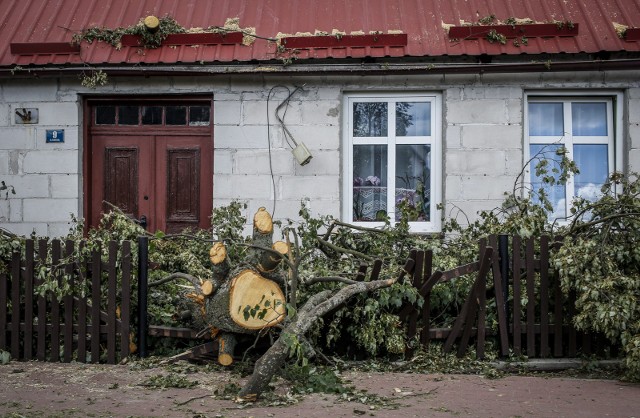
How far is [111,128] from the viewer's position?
1091 cm

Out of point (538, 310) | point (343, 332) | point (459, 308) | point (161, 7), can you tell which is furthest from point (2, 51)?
point (538, 310)

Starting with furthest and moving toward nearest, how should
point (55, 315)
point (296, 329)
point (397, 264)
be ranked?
point (397, 264) < point (55, 315) < point (296, 329)

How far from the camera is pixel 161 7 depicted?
11398mm

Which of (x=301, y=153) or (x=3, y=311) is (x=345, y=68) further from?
(x=3, y=311)

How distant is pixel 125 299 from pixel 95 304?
0.98 feet

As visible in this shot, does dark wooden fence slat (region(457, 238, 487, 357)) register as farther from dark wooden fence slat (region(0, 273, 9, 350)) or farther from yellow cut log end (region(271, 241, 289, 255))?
dark wooden fence slat (region(0, 273, 9, 350))

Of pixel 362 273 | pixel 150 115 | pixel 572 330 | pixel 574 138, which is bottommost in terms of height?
pixel 572 330

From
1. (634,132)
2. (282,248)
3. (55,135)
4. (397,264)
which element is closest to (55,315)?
(282,248)

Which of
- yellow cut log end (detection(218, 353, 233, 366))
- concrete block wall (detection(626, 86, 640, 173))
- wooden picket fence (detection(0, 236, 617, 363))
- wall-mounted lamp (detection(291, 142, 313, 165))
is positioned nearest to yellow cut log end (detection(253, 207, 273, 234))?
wooden picket fence (detection(0, 236, 617, 363))

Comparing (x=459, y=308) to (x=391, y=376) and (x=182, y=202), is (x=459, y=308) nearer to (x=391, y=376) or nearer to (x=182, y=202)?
(x=391, y=376)

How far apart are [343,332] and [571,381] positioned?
7.03 ft

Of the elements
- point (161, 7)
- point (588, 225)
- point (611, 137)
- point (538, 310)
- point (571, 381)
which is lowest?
point (571, 381)

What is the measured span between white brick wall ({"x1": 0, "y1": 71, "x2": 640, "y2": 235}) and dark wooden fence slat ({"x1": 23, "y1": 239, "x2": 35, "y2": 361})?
2.90 metres

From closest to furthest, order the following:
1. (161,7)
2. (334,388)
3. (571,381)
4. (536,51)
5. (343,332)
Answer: (334,388)
(571,381)
(343,332)
(536,51)
(161,7)
